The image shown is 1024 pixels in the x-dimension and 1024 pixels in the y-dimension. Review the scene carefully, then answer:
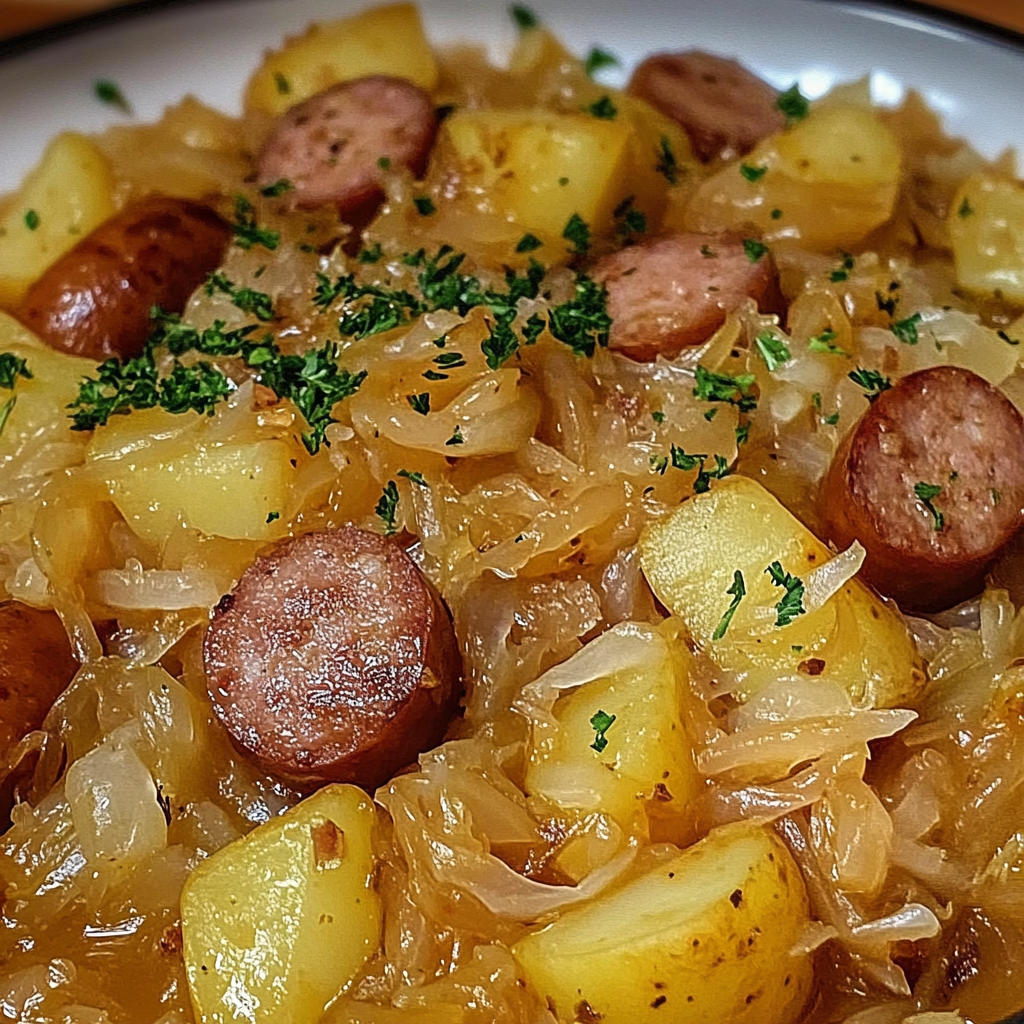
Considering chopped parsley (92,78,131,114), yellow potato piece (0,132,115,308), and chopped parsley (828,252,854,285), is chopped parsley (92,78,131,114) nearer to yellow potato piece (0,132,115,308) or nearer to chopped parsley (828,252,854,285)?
yellow potato piece (0,132,115,308)

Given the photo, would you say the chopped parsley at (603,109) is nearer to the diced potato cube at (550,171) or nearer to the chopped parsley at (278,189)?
the diced potato cube at (550,171)

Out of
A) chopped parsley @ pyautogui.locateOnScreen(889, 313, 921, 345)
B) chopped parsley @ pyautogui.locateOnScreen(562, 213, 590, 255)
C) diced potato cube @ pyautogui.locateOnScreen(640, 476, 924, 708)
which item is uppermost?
chopped parsley @ pyautogui.locateOnScreen(562, 213, 590, 255)

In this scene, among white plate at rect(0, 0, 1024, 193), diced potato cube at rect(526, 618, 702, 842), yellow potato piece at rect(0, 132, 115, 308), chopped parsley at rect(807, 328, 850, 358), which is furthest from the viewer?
white plate at rect(0, 0, 1024, 193)

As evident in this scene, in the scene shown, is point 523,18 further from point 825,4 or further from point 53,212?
point 53,212

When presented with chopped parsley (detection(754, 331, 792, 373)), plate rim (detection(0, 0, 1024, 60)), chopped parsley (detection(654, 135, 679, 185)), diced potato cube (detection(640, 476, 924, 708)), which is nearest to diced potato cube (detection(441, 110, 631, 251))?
chopped parsley (detection(654, 135, 679, 185))

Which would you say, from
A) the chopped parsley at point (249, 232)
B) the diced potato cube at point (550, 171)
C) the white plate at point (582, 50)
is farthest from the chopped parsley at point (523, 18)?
the chopped parsley at point (249, 232)

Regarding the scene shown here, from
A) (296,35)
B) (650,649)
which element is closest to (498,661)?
(650,649)
